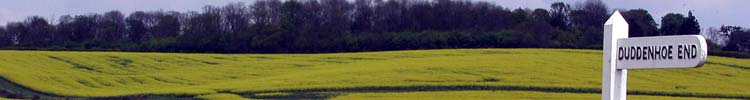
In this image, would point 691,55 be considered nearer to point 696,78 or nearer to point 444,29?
point 696,78

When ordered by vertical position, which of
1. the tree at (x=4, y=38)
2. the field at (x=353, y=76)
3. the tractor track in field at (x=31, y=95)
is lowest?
the tractor track in field at (x=31, y=95)

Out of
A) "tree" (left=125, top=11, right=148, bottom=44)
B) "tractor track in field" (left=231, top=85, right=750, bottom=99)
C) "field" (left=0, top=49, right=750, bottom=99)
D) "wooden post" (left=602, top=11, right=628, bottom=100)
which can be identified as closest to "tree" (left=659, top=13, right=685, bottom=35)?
"field" (left=0, top=49, right=750, bottom=99)

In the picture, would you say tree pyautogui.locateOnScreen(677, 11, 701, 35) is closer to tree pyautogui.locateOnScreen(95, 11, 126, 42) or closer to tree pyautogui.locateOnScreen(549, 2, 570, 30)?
tree pyautogui.locateOnScreen(549, 2, 570, 30)

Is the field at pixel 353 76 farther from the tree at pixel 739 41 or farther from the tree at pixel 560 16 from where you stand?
the tree at pixel 560 16

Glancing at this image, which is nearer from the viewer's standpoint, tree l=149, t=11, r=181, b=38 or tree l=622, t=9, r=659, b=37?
tree l=622, t=9, r=659, b=37

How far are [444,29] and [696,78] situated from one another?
34.5 meters

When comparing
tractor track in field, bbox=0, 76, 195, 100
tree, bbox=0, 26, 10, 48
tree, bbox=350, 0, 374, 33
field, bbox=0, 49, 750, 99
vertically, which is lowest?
tractor track in field, bbox=0, 76, 195, 100

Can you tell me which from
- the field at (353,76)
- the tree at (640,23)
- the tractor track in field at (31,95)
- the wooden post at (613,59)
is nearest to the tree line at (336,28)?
the tree at (640,23)

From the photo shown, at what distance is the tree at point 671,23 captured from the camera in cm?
6814

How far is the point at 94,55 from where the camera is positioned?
180 feet

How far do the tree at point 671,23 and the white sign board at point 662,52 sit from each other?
5757cm

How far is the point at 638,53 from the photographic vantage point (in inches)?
380

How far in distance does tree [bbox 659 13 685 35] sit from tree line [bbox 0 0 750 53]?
0.06 metres

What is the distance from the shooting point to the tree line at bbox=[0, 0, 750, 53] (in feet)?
221
